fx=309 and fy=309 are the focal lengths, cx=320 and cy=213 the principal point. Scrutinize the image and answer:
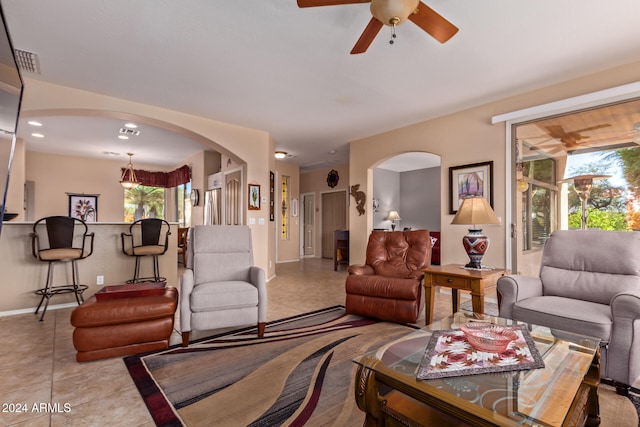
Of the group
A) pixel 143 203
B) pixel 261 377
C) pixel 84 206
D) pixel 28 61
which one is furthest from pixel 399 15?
pixel 143 203

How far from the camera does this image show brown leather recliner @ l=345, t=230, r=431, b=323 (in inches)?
119

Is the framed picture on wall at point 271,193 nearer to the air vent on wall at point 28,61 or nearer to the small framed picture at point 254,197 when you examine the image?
the small framed picture at point 254,197

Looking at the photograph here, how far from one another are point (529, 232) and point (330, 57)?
3.15 m

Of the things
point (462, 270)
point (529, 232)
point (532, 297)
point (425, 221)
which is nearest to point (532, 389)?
point (532, 297)

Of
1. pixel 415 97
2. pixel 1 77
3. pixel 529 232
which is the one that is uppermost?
pixel 415 97

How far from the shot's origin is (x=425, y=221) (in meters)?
8.77

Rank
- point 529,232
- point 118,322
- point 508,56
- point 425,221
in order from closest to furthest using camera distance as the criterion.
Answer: point 118,322
point 508,56
point 529,232
point 425,221

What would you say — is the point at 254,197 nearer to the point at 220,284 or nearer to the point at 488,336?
the point at 220,284

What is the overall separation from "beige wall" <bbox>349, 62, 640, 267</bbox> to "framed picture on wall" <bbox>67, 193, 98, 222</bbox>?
7153 mm

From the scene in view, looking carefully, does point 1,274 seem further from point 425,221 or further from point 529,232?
point 425,221

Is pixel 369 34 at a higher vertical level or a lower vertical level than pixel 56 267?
higher

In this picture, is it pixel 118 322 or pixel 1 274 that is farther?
A: pixel 1 274

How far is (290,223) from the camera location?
8.54 metres

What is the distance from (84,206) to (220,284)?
699 cm
